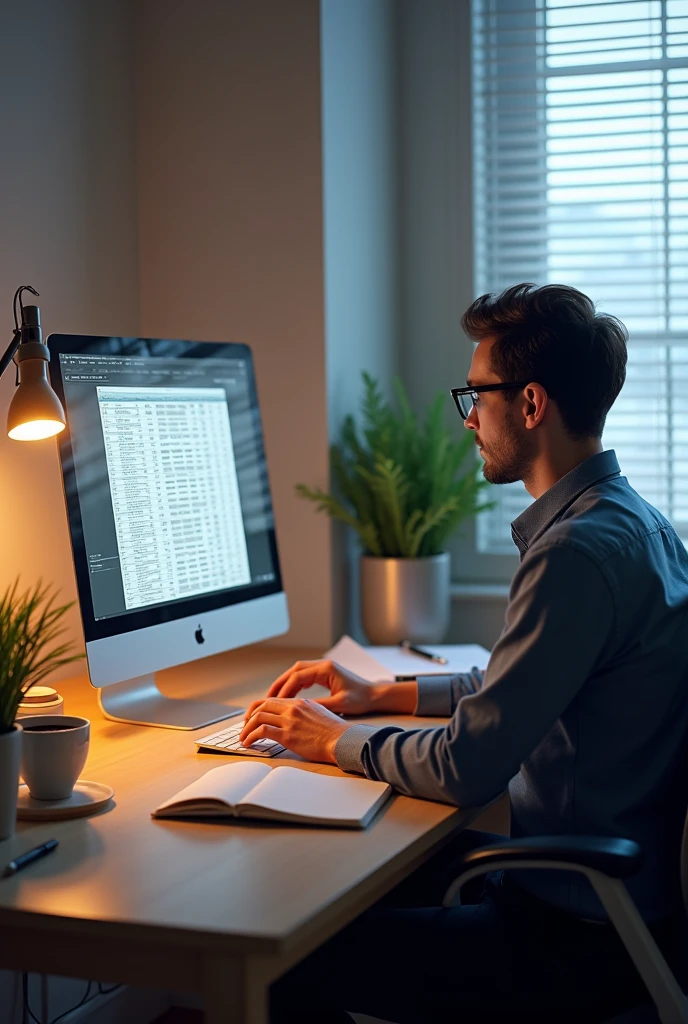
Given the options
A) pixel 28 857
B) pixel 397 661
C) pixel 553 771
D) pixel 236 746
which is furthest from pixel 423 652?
pixel 28 857

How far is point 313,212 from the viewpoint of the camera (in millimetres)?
2326

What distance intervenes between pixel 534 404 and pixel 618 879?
67 centimetres

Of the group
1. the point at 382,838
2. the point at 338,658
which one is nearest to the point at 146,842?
the point at 382,838

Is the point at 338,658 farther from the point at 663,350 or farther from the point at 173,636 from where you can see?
the point at 663,350

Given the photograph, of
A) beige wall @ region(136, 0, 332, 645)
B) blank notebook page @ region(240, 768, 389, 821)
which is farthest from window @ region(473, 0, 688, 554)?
blank notebook page @ region(240, 768, 389, 821)

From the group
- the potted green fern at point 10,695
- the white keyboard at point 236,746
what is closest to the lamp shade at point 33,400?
the potted green fern at point 10,695

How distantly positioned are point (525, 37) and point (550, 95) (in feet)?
0.52

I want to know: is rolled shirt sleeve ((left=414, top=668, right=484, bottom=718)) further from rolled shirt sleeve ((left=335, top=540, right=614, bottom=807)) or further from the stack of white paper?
rolled shirt sleeve ((left=335, top=540, right=614, bottom=807))

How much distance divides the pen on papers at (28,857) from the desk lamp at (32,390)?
57cm

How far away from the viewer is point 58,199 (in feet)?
6.88

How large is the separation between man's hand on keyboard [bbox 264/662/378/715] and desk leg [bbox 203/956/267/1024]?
2.44 feet

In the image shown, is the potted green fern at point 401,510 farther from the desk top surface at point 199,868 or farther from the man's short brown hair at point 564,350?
the desk top surface at point 199,868

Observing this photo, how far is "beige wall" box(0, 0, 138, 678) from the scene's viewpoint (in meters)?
1.95

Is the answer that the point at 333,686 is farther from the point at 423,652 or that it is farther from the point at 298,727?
the point at 423,652
